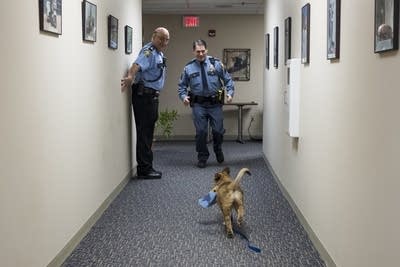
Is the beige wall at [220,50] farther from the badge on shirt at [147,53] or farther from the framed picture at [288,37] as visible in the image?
the framed picture at [288,37]

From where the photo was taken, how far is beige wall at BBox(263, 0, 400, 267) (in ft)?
6.88

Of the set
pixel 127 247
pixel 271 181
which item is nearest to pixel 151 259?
pixel 127 247

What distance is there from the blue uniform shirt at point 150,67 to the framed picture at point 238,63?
438 centimetres

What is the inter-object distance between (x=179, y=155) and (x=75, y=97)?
15.4 feet

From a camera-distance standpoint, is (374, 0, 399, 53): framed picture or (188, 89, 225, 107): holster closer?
(374, 0, 399, 53): framed picture

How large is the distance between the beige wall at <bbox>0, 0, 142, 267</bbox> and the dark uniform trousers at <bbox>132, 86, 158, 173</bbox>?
99 centimetres

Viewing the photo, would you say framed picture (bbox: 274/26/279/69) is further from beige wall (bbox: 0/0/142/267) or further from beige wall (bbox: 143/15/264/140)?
beige wall (bbox: 143/15/264/140)

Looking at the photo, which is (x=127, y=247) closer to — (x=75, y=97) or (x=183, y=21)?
(x=75, y=97)

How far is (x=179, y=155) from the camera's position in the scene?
8281mm

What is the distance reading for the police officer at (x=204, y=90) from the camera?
695 cm

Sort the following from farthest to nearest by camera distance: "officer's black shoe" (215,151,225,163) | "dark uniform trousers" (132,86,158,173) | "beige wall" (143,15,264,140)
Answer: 1. "beige wall" (143,15,264,140)
2. "officer's black shoe" (215,151,225,163)
3. "dark uniform trousers" (132,86,158,173)

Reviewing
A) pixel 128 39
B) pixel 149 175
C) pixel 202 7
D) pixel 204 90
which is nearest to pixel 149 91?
pixel 128 39

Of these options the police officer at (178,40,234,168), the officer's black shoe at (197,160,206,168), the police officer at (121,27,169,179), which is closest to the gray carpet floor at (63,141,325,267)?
the police officer at (121,27,169,179)

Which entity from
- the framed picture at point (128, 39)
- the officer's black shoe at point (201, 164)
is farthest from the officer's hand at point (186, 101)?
the framed picture at point (128, 39)
